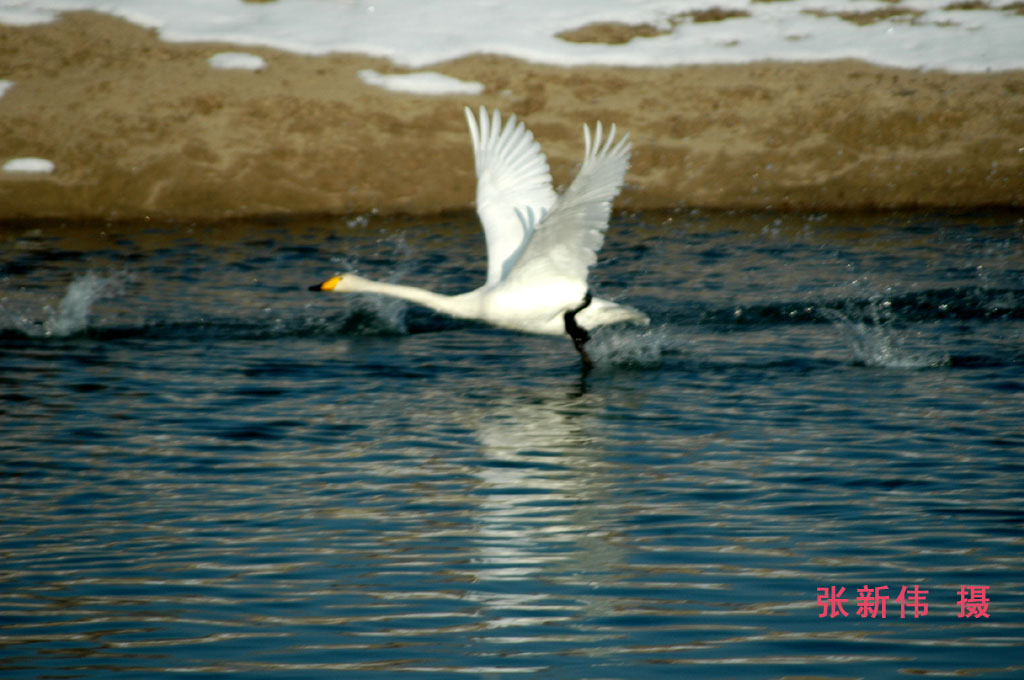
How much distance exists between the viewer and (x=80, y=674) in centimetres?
493

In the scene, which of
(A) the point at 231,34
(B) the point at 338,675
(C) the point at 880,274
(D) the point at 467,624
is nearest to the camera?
(B) the point at 338,675

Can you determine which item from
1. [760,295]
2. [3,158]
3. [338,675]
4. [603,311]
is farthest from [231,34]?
[338,675]

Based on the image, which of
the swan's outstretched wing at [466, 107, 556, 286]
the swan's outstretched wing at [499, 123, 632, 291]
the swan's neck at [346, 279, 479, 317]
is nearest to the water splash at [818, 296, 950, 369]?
the swan's outstretched wing at [499, 123, 632, 291]

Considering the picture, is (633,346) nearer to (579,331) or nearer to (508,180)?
(579,331)

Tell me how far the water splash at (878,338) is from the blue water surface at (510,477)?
1.6 inches

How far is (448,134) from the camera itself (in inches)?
734

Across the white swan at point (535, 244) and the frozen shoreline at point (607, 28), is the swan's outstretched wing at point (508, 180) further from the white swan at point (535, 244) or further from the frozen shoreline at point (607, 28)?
the frozen shoreline at point (607, 28)

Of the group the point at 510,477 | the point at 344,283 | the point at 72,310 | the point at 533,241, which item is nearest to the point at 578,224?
the point at 533,241

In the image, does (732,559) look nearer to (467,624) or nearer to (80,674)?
(467,624)

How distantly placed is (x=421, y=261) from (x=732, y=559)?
9414mm

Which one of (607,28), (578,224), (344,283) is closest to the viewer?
(578,224)

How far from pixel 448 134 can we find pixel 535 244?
991 cm

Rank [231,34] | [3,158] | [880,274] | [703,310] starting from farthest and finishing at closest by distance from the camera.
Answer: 1. [231,34]
2. [3,158]
3. [880,274]
4. [703,310]

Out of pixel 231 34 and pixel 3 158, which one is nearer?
pixel 3 158
